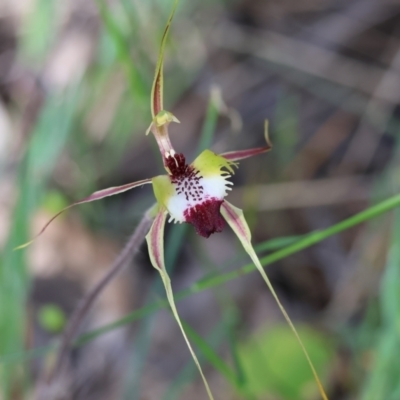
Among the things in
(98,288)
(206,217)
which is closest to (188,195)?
(206,217)

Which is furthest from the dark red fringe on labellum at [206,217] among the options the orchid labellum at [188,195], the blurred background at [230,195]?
the blurred background at [230,195]

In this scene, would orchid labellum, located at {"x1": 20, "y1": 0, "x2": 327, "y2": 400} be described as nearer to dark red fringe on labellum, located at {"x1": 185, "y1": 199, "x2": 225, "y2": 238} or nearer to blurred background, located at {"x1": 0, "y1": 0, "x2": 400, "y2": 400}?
dark red fringe on labellum, located at {"x1": 185, "y1": 199, "x2": 225, "y2": 238}

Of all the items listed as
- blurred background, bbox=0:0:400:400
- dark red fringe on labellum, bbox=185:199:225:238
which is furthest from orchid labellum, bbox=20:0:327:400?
blurred background, bbox=0:0:400:400

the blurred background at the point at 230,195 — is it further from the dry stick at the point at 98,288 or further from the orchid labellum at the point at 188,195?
the orchid labellum at the point at 188,195

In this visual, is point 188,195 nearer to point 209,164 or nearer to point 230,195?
point 209,164

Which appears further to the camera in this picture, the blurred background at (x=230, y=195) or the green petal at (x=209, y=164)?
the blurred background at (x=230, y=195)

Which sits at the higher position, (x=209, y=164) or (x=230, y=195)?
(x=230, y=195)

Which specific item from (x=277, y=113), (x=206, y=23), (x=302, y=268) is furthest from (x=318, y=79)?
(x=302, y=268)

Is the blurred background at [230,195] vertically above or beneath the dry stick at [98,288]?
above
